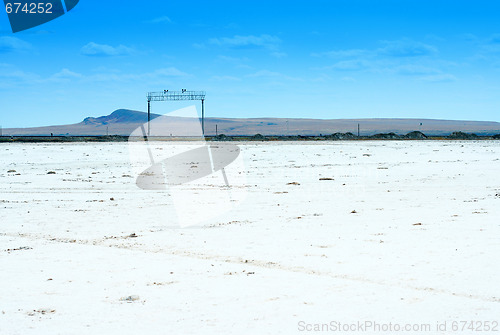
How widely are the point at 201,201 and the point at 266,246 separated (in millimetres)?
5128

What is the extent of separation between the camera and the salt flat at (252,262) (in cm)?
546

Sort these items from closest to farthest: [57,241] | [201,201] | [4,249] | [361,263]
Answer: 1. [361,263]
2. [4,249]
3. [57,241]
4. [201,201]

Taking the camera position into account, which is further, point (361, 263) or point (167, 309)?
point (361, 263)

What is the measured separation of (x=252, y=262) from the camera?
7.53 m

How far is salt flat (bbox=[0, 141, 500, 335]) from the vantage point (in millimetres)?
5461

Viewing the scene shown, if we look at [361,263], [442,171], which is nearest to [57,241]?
[361,263]

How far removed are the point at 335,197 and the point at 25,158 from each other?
21.1 metres

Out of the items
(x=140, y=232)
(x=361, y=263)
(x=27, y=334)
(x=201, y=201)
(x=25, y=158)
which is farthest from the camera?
(x=25, y=158)

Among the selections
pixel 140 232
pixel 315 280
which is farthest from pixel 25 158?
pixel 315 280

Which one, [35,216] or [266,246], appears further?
[35,216]

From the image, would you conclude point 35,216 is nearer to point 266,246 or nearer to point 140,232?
point 140,232

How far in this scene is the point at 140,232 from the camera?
9.76 meters

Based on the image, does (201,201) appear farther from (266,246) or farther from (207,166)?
(207,166)

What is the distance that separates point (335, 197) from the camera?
13.8 m
